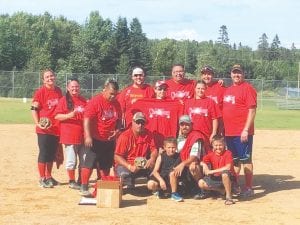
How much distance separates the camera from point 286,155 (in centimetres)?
1459

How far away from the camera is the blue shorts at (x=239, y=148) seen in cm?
926

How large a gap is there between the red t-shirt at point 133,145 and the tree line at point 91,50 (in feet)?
189

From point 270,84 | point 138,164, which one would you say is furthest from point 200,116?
point 270,84

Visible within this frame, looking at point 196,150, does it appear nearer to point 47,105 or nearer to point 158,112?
point 158,112

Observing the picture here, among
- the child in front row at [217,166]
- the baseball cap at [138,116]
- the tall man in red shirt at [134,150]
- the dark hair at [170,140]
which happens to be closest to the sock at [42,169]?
the tall man in red shirt at [134,150]

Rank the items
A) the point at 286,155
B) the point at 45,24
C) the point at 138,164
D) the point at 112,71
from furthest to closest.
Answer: the point at 45,24 < the point at 112,71 < the point at 286,155 < the point at 138,164

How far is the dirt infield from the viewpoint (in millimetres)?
7355

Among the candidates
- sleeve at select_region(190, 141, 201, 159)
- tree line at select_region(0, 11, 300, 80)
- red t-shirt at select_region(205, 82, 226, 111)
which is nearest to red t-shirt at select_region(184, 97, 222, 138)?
sleeve at select_region(190, 141, 201, 159)

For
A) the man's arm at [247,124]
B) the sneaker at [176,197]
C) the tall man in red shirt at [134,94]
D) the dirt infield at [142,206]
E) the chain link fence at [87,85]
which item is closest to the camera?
the dirt infield at [142,206]

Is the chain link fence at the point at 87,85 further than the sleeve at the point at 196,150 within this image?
Yes

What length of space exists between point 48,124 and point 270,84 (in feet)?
139

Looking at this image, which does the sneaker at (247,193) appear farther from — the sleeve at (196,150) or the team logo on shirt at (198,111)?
the team logo on shirt at (198,111)

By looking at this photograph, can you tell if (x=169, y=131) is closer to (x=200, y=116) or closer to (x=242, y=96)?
(x=200, y=116)

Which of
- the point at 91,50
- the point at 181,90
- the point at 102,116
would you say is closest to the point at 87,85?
the point at 91,50
